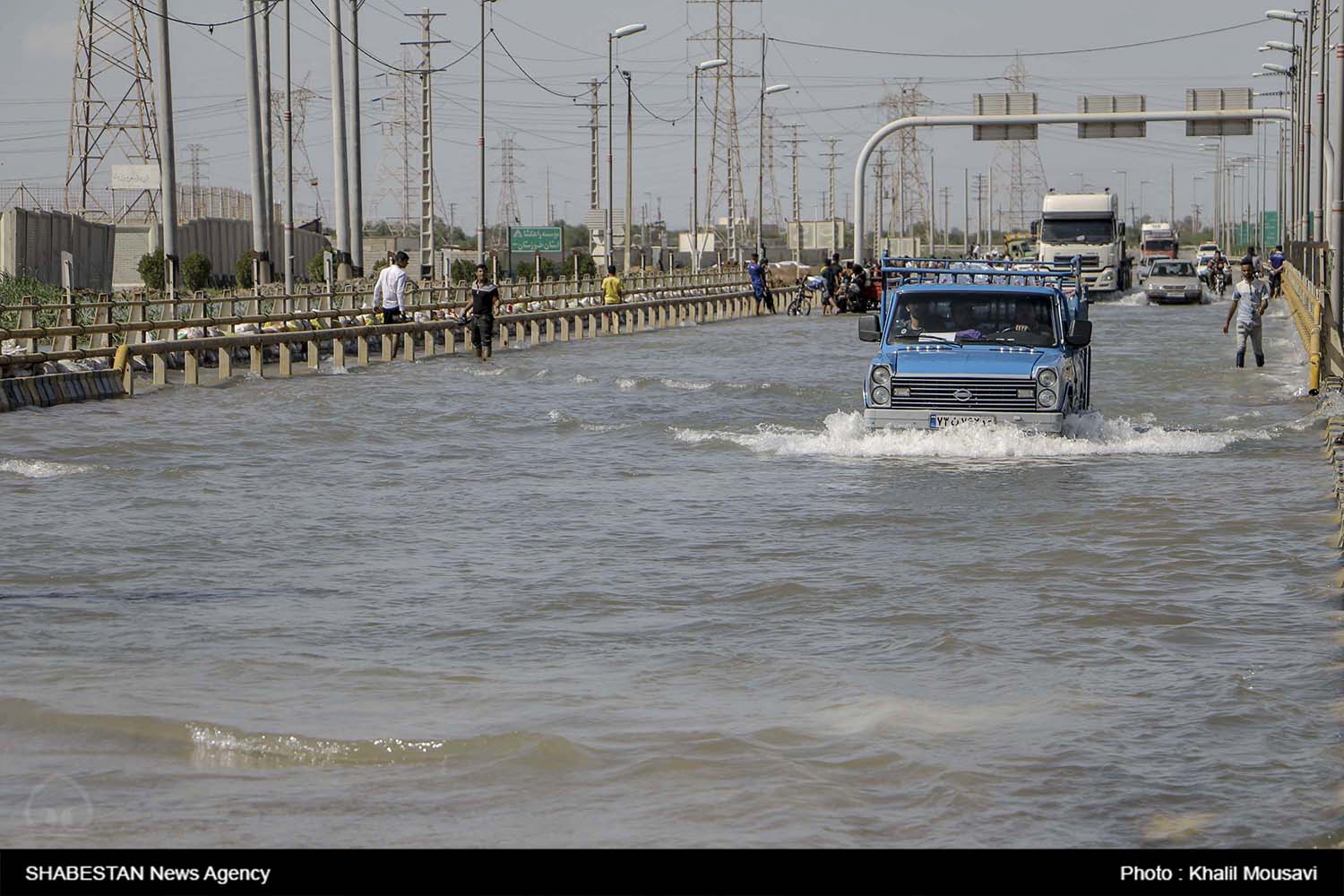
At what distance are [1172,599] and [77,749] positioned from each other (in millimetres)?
6130

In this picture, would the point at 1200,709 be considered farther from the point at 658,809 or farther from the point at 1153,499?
the point at 1153,499

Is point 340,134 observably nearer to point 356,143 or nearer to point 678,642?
A: point 356,143

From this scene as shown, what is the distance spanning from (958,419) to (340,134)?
92.7 feet

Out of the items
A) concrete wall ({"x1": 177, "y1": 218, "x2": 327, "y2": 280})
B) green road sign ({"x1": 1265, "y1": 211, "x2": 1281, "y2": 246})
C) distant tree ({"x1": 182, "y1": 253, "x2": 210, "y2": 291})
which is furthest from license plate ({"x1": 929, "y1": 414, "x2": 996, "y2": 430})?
green road sign ({"x1": 1265, "y1": 211, "x2": 1281, "y2": 246})

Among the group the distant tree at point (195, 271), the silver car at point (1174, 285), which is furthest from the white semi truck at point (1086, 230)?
the distant tree at point (195, 271)

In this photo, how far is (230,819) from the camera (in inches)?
271

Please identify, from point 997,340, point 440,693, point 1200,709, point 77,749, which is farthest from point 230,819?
point 997,340

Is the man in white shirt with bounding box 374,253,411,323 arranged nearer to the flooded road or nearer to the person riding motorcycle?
the flooded road

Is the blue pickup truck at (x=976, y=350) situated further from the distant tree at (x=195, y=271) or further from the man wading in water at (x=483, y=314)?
the distant tree at (x=195, y=271)

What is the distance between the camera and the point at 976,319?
61.7 ft

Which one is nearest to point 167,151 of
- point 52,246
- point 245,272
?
point 52,246

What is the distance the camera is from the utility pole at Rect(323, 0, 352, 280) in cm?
4356
